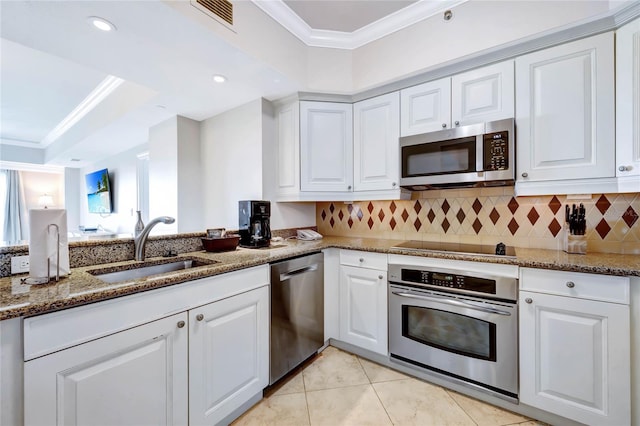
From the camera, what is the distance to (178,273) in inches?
48.9

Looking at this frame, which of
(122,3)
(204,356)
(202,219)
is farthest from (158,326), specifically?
(202,219)

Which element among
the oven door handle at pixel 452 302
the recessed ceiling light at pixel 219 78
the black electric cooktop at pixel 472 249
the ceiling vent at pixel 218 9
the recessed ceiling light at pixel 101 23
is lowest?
the oven door handle at pixel 452 302

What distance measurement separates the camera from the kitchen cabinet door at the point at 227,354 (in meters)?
1.28

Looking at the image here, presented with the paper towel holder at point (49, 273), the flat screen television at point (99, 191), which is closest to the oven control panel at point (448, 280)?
the paper towel holder at point (49, 273)

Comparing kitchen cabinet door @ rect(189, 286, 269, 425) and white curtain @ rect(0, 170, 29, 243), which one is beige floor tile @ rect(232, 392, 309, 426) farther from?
white curtain @ rect(0, 170, 29, 243)

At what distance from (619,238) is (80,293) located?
2842 mm

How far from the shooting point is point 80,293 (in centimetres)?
94

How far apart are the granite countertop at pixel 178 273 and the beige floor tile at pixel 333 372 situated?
0.89 metres

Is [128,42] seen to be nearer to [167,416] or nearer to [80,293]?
[80,293]

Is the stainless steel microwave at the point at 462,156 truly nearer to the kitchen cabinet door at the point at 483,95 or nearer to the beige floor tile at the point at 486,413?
the kitchen cabinet door at the point at 483,95

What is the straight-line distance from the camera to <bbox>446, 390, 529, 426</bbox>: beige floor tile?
58.4 inches

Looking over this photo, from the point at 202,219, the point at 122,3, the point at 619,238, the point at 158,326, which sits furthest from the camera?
the point at 202,219

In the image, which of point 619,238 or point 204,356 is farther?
point 619,238

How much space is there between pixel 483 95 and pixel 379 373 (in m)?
2.08
